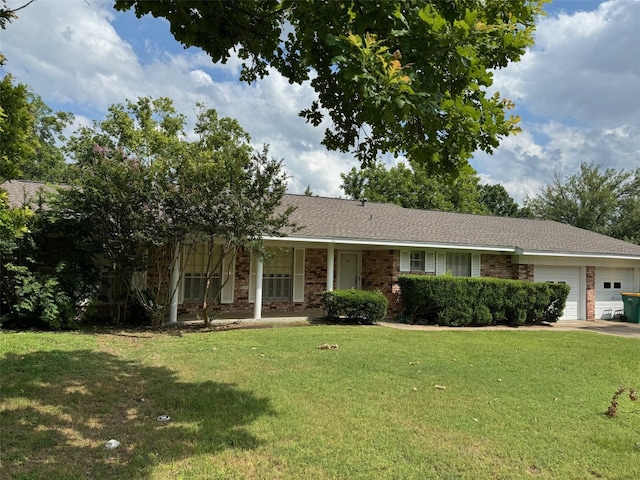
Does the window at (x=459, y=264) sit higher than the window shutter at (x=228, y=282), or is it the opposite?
the window at (x=459, y=264)

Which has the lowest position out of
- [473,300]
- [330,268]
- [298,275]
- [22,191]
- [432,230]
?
[473,300]

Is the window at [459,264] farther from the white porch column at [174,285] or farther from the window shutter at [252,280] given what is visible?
the white porch column at [174,285]

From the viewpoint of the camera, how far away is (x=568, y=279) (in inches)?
698

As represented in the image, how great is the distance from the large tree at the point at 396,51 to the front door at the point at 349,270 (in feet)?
36.4

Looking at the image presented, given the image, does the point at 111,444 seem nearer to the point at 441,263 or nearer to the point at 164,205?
the point at 164,205

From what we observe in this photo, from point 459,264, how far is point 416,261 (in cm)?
202

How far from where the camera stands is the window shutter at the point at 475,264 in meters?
16.7

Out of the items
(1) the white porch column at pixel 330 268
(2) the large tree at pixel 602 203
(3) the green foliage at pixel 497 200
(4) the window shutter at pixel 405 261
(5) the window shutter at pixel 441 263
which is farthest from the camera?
(3) the green foliage at pixel 497 200

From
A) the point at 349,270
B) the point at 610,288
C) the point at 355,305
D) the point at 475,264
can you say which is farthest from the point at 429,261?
the point at 610,288

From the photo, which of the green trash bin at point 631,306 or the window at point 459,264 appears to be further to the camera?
the green trash bin at point 631,306

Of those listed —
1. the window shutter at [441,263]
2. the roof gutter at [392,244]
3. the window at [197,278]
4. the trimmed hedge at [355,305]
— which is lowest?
the trimmed hedge at [355,305]

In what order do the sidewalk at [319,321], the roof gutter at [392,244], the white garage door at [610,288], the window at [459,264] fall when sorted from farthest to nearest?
the white garage door at [610,288] → the window at [459,264] → the roof gutter at [392,244] → the sidewalk at [319,321]

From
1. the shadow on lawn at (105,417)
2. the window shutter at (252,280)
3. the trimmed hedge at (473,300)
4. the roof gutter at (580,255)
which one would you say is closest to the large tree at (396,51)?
the shadow on lawn at (105,417)

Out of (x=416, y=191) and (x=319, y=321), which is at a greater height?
(x=416, y=191)
